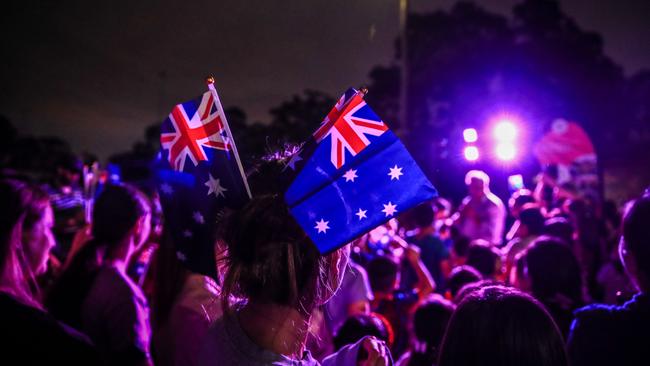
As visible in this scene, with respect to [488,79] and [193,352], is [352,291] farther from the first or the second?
[488,79]

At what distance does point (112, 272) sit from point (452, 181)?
13017 millimetres

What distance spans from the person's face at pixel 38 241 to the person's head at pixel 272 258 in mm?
1802

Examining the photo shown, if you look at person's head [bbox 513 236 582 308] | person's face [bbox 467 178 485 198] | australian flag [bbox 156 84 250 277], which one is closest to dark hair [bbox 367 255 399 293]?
person's head [bbox 513 236 582 308]

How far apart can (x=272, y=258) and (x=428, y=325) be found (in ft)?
6.15

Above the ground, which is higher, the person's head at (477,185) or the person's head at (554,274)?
the person's head at (554,274)

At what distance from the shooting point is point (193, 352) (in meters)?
2.09

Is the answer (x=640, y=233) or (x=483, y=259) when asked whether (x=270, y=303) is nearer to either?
(x=640, y=233)

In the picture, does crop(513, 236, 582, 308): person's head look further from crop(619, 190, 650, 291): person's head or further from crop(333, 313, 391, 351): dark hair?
crop(333, 313, 391, 351): dark hair

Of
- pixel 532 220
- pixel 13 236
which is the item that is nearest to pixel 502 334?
pixel 13 236

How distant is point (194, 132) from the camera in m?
1.82

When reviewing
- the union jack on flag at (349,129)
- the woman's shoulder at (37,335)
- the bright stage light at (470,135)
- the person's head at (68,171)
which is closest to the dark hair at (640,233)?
the union jack on flag at (349,129)

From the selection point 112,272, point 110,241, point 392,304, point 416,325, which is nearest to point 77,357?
point 112,272

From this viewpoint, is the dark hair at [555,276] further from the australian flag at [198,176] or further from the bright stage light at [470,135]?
the bright stage light at [470,135]

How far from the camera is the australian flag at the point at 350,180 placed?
1380mm
